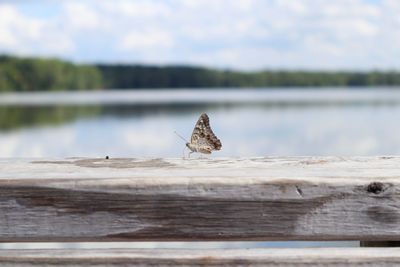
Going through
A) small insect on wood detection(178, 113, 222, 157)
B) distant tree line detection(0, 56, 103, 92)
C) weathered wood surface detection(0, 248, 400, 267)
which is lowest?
distant tree line detection(0, 56, 103, 92)

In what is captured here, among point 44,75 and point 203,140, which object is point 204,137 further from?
point 44,75

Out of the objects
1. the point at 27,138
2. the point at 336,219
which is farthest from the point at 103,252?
the point at 27,138

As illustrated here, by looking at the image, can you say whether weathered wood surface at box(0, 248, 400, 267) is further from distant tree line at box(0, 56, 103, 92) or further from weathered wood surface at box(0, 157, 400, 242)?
distant tree line at box(0, 56, 103, 92)

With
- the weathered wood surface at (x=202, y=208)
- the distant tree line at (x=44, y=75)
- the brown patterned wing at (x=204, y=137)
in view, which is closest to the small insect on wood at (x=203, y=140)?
the brown patterned wing at (x=204, y=137)

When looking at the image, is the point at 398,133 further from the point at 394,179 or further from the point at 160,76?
the point at 160,76

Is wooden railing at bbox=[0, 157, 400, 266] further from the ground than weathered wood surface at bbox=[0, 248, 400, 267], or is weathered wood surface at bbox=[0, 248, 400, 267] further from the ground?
wooden railing at bbox=[0, 157, 400, 266]

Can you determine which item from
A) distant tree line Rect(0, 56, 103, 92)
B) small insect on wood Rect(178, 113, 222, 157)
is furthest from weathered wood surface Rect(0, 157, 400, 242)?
distant tree line Rect(0, 56, 103, 92)

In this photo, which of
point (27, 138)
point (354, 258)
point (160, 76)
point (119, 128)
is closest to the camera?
point (354, 258)
